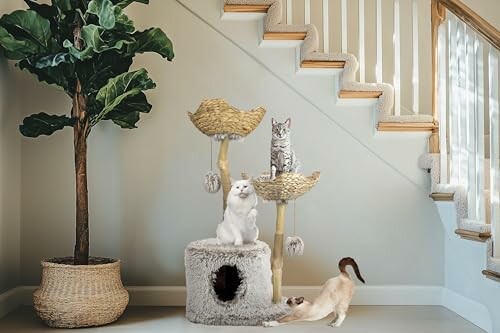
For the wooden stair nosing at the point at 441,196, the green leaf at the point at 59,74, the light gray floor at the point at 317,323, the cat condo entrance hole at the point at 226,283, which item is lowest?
the light gray floor at the point at 317,323

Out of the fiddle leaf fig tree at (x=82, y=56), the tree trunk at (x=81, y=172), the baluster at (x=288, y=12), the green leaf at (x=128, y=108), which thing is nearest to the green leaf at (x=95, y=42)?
the fiddle leaf fig tree at (x=82, y=56)

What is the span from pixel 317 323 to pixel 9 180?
1.81m

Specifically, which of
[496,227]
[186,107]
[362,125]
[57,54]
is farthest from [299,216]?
[57,54]

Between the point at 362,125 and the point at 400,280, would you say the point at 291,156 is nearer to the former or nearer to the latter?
the point at 362,125

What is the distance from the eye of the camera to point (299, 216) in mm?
4211

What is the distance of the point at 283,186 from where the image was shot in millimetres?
3498

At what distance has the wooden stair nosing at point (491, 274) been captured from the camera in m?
3.23

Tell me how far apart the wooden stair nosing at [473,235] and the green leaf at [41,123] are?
204 cm

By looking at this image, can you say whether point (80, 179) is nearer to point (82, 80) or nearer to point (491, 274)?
point (82, 80)

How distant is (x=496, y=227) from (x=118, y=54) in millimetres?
2018

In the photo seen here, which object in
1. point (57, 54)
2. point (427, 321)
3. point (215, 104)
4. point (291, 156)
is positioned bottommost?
point (427, 321)

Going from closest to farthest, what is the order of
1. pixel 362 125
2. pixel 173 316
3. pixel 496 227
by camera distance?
pixel 496 227 → pixel 173 316 → pixel 362 125

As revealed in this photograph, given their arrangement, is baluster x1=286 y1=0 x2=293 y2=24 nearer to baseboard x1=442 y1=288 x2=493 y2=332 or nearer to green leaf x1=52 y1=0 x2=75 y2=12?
green leaf x1=52 y1=0 x2=75 y2=12

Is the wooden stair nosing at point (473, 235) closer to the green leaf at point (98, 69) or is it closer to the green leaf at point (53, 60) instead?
the green leaf at point (98, 69)
